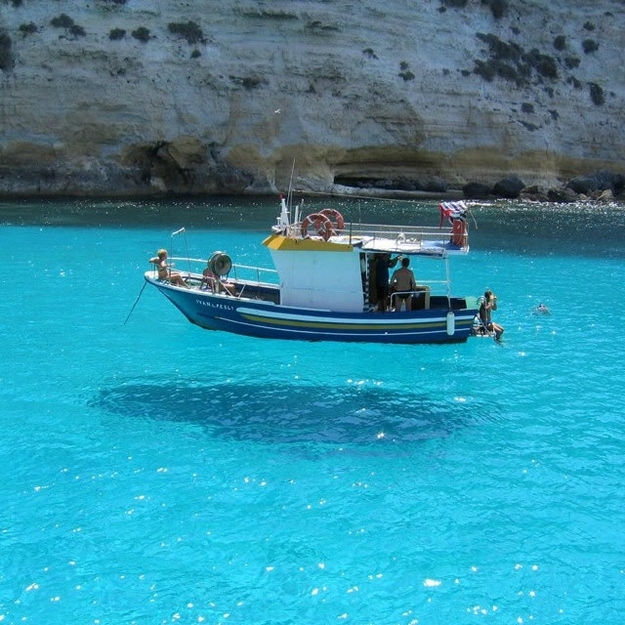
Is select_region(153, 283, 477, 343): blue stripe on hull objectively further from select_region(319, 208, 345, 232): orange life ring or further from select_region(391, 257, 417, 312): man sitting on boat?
select_region(319, 208, 345, 232): orange life ring

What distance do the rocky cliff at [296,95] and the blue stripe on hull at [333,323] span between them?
104 ft

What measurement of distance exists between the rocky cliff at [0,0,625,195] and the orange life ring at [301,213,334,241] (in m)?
31.4

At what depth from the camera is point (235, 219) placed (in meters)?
40.4

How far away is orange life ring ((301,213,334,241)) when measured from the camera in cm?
1689

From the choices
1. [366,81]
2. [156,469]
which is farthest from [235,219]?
[156,469]

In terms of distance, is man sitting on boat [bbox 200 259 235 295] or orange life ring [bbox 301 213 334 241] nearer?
orange life ring [bbox 301 213 334 241]

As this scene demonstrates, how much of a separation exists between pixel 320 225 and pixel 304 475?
300 inches

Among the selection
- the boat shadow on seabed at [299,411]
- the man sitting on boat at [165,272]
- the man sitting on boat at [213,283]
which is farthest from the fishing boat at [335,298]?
the boat shadow on seabed at [299,411]

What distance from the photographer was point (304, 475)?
11117 millimetres

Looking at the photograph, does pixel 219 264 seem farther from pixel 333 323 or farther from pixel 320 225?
pixel 333 323

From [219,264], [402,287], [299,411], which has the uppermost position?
[219,264]

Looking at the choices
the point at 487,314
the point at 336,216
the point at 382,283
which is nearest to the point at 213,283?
the point at 336,216

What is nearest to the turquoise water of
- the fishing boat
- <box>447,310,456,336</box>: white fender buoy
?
the fishing boat

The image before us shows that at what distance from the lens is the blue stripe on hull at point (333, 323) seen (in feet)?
55.3
